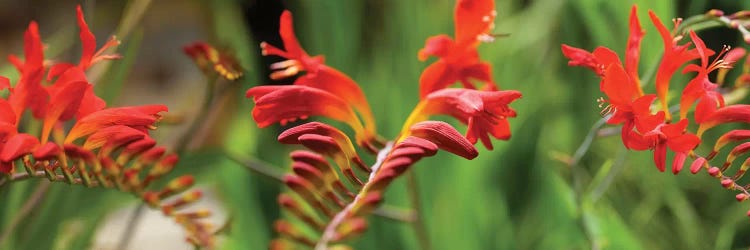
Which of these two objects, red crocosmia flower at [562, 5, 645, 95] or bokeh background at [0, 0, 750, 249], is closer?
red crocosmia flower at [562, 5, 645, 95]

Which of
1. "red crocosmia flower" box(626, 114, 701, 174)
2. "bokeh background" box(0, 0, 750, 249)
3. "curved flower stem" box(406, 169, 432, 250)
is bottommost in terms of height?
"bokeh background" box(0, 0, 750, 249)

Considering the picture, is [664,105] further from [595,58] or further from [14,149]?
[14,149]

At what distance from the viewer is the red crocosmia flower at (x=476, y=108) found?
0.17m

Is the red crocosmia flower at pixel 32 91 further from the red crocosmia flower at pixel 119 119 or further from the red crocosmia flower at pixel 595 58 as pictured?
the red crocosmia flower at pixel 595 58

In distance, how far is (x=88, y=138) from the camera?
18 cm

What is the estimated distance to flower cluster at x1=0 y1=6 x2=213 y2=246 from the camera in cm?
16

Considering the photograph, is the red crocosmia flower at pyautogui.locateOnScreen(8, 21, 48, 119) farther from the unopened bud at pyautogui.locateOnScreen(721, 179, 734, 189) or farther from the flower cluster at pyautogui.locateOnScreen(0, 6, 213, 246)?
the unopened bud at pyautogui.locateOnScreen(721, 179, 734, 189)

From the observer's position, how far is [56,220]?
33cm

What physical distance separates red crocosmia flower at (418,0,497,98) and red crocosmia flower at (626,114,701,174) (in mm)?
47

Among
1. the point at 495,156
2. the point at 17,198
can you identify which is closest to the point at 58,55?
the point at 17,198

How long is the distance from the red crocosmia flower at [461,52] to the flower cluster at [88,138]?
65 mm

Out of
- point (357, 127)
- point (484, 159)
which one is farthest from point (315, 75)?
point (484, 159)

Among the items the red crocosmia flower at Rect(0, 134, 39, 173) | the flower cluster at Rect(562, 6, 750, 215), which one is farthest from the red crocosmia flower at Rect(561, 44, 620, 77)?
the red crocosmia flower at Rect(0, 134, 39, 173)

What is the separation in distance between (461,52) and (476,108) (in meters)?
0.04
